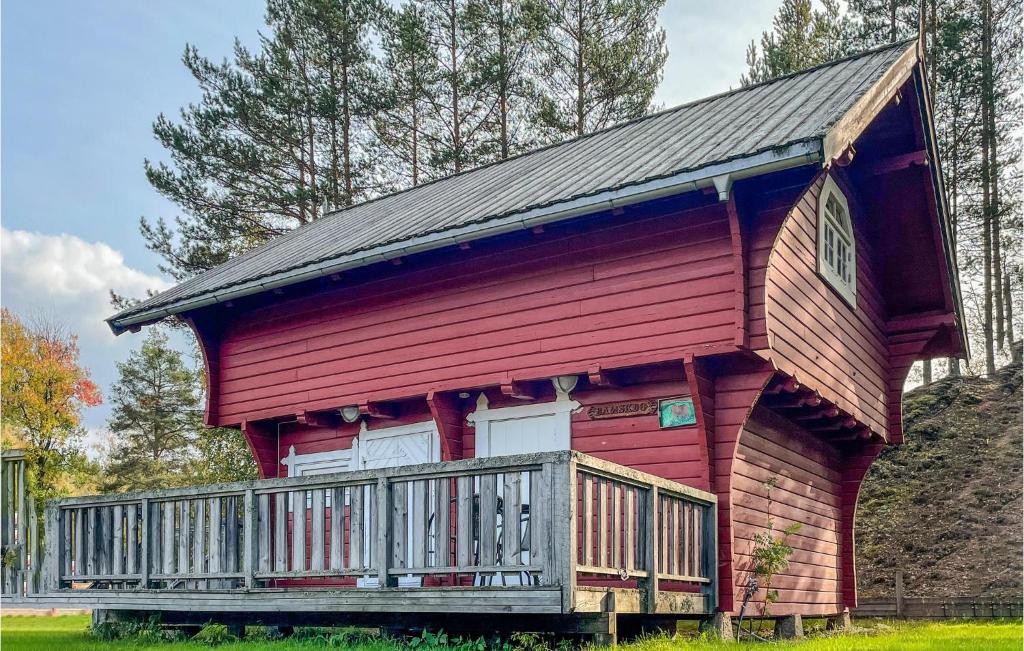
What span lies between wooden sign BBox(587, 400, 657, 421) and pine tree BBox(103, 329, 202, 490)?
31.6m

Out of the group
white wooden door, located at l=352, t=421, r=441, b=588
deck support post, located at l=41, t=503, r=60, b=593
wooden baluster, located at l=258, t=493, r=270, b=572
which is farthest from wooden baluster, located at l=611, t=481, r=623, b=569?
deck support post, located at l=41, t=503, r=60, b=593

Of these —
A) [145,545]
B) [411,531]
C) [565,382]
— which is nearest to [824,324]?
[565,382]

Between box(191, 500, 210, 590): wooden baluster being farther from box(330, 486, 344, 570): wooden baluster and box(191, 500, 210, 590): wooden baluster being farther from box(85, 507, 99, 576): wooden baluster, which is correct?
box(330, 486, 344, 570): wooden baluster

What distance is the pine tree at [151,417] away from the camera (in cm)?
4175

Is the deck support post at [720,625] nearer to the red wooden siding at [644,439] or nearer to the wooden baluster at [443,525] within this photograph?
the red wooden siding at [644,439]

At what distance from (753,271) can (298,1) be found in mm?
22109

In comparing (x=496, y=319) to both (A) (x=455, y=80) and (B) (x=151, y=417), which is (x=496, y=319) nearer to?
(A) (x=455, y=80)

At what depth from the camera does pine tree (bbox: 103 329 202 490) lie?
41.8 meters

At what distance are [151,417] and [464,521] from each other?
37.2 meters

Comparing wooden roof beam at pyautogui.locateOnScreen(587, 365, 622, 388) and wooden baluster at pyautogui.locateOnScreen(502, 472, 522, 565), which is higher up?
wooden roof beam at pyautogui.locateOnScreen(587, 365, 622, 388)

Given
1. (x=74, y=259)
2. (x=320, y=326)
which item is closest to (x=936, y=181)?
(x=320, y=326)

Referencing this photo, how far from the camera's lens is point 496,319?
12359 millimetres

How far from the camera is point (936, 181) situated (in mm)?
14328

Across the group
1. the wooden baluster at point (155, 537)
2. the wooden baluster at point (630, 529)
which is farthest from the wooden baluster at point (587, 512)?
the wooden baluster at point (155, 537)
